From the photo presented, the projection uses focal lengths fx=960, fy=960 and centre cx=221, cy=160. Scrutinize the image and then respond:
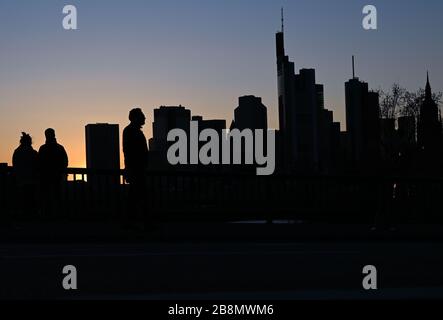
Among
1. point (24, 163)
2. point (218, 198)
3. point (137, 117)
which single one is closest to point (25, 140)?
point (24, 163)

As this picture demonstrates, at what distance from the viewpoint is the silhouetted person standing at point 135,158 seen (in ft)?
48.8

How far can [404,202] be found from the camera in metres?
22.2

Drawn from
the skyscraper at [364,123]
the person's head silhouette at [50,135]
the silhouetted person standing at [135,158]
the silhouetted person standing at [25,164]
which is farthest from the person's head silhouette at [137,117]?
the skyscraper at [364,123]

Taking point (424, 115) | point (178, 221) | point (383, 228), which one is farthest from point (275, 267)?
point (424, 115)

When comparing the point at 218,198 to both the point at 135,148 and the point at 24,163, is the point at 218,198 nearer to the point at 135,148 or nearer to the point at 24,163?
the point at 24,163

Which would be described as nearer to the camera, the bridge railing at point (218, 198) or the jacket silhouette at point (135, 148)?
the jacket silhouette at point (135, 148)

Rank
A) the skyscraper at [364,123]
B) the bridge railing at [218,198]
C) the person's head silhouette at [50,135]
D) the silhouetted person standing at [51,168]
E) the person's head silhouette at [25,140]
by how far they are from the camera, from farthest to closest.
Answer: the skyscraper at [364,123], the bridge railing at [218,198], the person's head silhouette at [50,135], the silhouetted person standing at [51,168], the person's head silhouette at [25,140]

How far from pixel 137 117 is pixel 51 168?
3284 millimetres

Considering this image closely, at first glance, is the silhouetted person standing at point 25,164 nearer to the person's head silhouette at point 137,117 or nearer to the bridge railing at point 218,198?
the bridge railing at point 218,198

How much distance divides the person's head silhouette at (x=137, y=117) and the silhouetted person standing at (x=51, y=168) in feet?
10.4

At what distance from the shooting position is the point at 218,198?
20.2 metres

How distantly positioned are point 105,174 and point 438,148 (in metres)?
106

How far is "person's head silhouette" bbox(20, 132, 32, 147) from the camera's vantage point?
1706 cm

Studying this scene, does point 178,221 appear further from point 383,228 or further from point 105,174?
point 383,228
